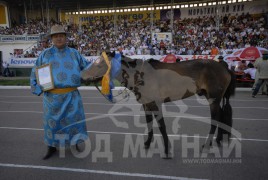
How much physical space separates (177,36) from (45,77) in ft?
57.5

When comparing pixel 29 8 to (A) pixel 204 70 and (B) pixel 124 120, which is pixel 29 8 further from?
(A) pixel 204 70

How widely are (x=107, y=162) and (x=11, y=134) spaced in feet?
9.25

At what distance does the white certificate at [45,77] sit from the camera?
12.7 feet

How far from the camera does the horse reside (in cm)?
410

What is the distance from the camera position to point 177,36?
66.2 ft

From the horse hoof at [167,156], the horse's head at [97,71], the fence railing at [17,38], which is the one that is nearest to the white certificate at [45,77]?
the horse's head at [97,71]

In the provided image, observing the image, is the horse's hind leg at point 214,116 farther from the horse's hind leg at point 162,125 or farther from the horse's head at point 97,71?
the horse's head at point 97,71

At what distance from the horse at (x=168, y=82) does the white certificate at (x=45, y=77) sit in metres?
0.51

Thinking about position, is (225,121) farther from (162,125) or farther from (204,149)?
(162,125)

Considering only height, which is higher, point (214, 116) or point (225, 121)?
point (214, 116)

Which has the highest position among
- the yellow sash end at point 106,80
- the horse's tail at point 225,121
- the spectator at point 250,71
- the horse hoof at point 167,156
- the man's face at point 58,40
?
the man's face at point 58,40

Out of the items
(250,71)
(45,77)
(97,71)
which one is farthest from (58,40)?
(250,71)

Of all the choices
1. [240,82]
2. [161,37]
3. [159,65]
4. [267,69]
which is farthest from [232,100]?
[161,37]

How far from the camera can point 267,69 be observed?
8.98 m
